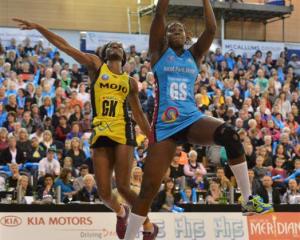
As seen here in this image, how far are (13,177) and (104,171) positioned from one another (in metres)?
5.21

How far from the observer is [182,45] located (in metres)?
7.31

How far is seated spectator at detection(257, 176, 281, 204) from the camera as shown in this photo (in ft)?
43.9

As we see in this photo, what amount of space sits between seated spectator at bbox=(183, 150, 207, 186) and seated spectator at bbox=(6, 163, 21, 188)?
3771 mm

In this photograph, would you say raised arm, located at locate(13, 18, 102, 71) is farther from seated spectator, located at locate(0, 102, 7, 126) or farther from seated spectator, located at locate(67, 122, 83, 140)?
seated spectator, located at locate(0, 102, 7, 126)

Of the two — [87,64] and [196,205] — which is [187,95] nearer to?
[87,64]

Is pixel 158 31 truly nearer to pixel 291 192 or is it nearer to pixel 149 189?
pixel 149 189

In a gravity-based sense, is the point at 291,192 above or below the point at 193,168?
below

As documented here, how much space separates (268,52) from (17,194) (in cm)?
1513

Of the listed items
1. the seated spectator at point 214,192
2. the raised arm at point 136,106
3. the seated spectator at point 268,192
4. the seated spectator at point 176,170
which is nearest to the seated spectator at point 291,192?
the seated spectator at point 268,192

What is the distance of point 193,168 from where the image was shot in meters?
15.0

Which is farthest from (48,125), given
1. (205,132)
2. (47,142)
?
(205,132)

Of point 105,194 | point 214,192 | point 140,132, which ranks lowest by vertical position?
point 214,192

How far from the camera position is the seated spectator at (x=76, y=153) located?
47.2 feet

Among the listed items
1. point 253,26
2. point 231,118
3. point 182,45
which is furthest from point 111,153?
point 253,26
